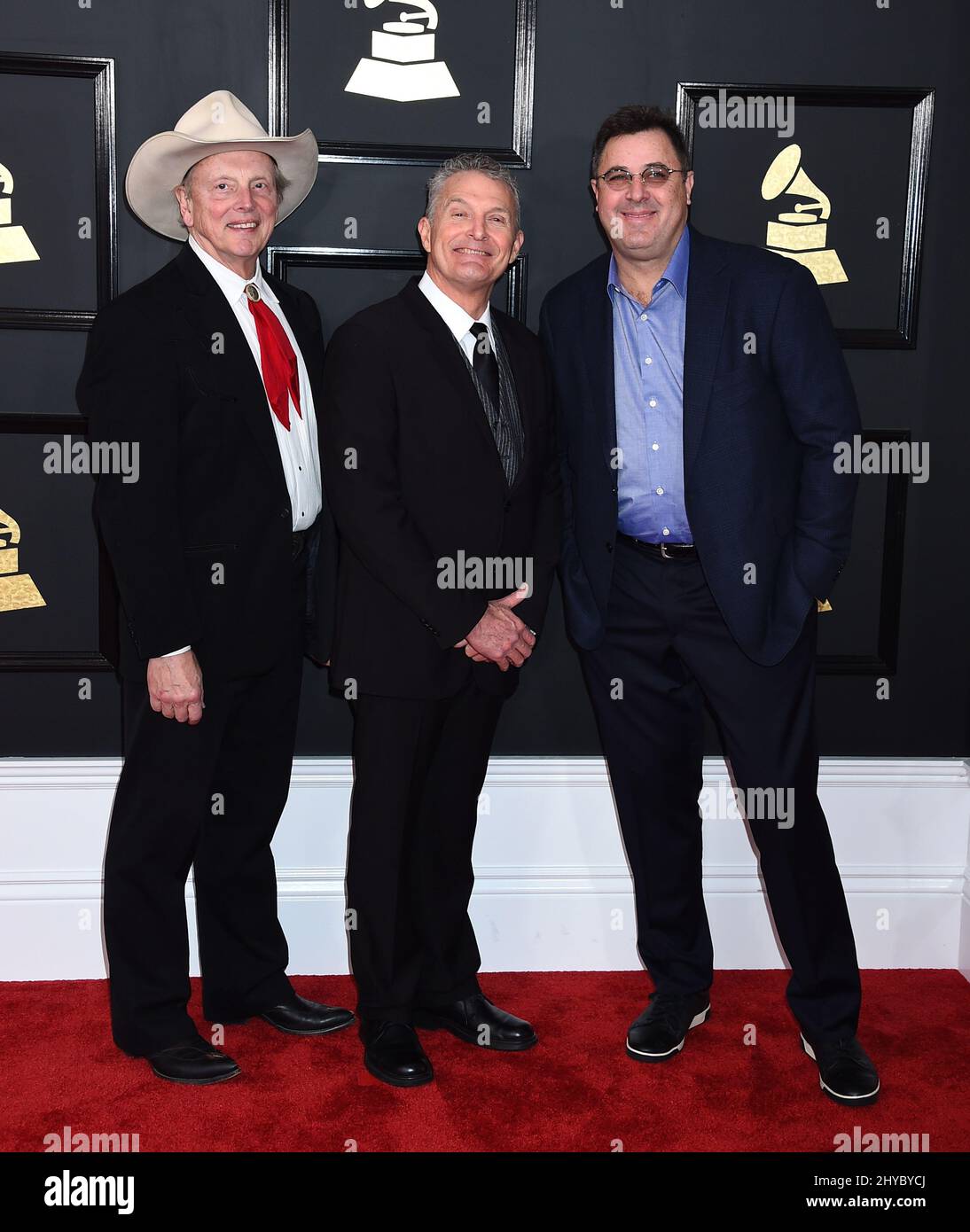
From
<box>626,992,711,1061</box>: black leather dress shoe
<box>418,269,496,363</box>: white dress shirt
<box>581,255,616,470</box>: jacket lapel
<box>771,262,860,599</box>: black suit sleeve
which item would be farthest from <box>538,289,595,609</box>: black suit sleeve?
<box>626,992,711,1061</box>: black leather dress shoe

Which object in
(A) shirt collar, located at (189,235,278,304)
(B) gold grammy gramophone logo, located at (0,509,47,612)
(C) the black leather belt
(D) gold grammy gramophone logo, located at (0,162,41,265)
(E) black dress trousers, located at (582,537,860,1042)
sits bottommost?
(E) black dress trousers, located at (582,537,860,1042)

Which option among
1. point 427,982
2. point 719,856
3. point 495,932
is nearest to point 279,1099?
point 427,982

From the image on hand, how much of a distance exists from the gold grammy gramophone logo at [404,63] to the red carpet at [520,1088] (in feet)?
7.27

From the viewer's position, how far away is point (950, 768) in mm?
3254

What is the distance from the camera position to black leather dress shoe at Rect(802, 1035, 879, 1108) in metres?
→ 2.57

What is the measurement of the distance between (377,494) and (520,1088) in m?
1.30

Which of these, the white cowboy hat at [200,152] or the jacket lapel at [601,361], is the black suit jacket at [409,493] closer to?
the jacket lapel at [601,361]

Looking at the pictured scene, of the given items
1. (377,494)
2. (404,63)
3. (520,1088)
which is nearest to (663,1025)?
(520,1088)

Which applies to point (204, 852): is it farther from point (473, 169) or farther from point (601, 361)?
point (473, 169)

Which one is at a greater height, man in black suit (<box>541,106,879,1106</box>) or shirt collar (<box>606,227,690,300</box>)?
shirt collar (<box>606,227,690,300</box>)

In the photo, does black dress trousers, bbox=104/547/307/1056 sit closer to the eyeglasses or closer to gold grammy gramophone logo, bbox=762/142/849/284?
the eyeglasses

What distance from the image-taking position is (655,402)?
8.60ft

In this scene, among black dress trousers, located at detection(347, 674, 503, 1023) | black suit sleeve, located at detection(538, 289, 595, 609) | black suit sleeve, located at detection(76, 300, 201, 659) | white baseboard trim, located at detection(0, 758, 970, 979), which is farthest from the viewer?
white baseboard trim, located at detection(0, 758, 970, 979)

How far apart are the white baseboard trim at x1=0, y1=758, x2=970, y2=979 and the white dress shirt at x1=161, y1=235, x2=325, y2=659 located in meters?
0.80
